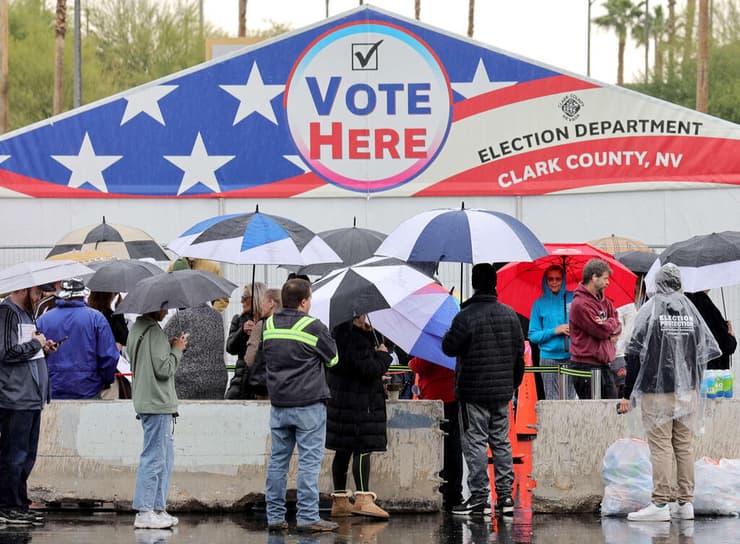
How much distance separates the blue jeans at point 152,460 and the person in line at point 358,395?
4.02ft

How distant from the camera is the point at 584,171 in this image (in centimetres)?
2031

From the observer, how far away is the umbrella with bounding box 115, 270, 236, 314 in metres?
10.1

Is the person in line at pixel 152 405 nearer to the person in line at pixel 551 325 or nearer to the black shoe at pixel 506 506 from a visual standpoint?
the black shoe at pixel 506 506

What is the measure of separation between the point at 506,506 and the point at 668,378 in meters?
1.58

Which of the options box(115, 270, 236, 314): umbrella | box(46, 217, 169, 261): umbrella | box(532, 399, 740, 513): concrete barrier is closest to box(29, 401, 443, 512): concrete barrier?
box(532, 399, 740, 513): concrete barrier

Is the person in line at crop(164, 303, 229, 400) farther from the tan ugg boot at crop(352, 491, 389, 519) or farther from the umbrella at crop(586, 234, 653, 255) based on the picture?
the umbrella at crop(586, 234, 653, 255)

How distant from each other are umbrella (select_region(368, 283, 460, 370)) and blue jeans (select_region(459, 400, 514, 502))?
0.52m

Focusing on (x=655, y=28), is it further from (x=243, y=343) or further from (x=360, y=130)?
(x=243, y=343)

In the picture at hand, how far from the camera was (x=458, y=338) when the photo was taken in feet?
34.8

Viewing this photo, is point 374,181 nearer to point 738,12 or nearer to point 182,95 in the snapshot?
point 182,95

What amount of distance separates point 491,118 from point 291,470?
10089 millimetres

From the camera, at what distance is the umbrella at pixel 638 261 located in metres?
15.4

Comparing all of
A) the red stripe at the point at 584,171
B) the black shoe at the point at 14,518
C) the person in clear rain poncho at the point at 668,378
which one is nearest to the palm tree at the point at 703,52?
the red stripe at the point at 584,171

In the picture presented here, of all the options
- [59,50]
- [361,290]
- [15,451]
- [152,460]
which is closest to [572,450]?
[361,290]
